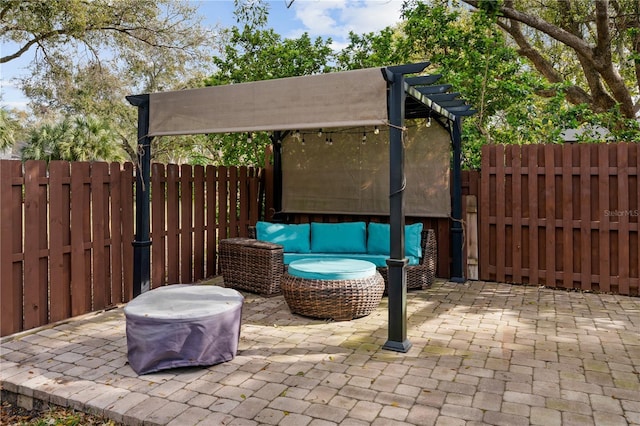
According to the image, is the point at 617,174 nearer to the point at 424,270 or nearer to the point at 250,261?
the point at 424,270

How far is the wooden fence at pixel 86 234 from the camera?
394cm

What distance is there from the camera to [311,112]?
393 centimetres

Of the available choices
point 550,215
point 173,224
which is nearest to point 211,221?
point 173,224

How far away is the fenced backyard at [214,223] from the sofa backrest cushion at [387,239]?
0.86 m

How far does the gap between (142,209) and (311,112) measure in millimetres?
2278

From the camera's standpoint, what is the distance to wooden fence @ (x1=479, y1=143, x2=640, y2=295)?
5.51 metres

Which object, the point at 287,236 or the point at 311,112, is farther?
the point at 287,236

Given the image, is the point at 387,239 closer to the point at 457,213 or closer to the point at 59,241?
the point at 457,213

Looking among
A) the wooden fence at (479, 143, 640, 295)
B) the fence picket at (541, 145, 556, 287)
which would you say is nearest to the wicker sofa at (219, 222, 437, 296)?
the wooden fence at (479, 143, 640, 295)

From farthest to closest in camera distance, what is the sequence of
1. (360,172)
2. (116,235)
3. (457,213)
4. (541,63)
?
(541,63) < (360,172) < (457,213) < (116,235)

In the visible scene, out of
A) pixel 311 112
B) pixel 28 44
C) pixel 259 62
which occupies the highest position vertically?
pixel 28 44

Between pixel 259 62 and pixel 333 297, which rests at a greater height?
pixel 259 62

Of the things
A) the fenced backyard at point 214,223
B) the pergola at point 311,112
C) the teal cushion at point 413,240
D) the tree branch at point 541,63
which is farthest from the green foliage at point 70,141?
the tree branch at point 541,63

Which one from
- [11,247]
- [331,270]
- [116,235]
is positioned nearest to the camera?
[11,247]
